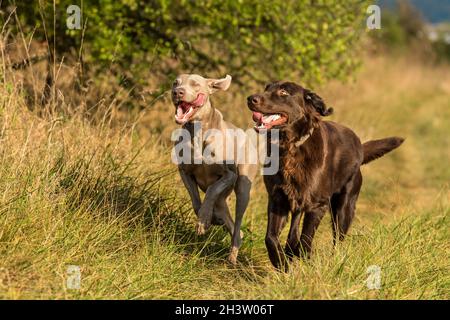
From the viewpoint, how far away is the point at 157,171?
718 cm

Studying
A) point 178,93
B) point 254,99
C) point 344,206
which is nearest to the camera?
point 254,99

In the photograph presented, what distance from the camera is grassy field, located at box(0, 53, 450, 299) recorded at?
4562 millimetres

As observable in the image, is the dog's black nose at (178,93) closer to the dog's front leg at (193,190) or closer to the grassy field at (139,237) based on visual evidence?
the dog's front leg at (193,190)

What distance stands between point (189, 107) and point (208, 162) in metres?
0.46

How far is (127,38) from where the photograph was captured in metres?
8.55

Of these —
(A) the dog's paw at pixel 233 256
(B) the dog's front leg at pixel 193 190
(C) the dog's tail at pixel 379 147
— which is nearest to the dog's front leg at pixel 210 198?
(B) the dog's front leg at pixel 193 190

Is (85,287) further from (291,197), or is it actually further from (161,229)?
(291,197)

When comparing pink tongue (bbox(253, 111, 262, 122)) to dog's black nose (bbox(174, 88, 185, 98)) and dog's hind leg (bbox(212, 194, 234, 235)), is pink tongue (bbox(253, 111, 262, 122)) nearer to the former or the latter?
dog's black nose (bbox(174, 88, 185, 98))

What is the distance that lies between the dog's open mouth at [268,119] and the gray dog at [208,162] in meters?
0.60

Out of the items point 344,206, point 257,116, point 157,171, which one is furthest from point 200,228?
point 157,171

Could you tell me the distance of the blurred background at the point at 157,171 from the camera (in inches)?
189

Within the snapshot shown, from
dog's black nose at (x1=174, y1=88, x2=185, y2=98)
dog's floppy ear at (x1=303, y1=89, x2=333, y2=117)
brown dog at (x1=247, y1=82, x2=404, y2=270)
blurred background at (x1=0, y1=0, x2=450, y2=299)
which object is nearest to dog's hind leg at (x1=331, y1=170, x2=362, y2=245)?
blurred background at (x1=0, y1=0, x2=450, y2=299)

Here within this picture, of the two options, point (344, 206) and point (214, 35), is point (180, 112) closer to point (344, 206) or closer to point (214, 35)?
point (344, 206)

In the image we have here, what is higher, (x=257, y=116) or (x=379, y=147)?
(x=257, y=116)
